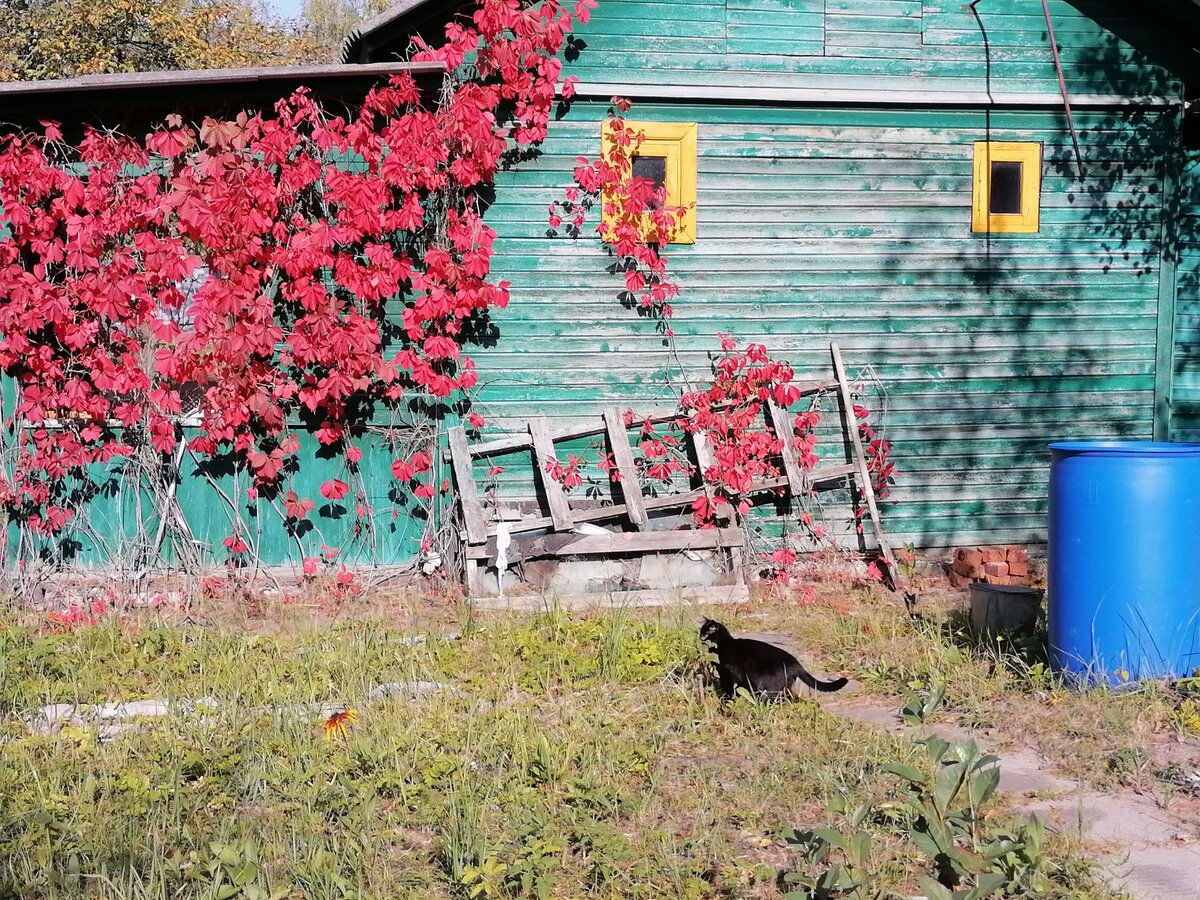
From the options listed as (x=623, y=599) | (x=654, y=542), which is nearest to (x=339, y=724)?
(x=623, y=599)

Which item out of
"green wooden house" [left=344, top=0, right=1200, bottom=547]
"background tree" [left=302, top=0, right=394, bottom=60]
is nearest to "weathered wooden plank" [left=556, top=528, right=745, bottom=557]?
"green wooden house" [left=344, top=0, right=1200, bottom=547]

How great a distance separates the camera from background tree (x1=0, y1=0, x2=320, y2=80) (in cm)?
1897

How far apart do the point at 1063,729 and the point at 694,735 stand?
1601 mm

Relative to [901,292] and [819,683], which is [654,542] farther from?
[901,292]

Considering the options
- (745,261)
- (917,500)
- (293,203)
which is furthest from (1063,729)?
(293,203)

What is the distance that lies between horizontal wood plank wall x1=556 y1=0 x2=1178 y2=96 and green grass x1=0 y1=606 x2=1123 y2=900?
14.1 ft

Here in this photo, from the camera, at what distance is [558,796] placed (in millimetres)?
4082

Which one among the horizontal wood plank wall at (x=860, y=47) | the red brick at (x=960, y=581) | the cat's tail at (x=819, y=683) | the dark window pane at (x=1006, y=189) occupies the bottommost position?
Answer: the red brick at (x=960, y=581)

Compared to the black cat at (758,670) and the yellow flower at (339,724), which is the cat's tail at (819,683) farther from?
the yellow flower at (339,724)

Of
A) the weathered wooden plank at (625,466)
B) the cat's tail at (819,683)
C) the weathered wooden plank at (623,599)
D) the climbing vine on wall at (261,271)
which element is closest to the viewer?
the cat's tail at (819,683)

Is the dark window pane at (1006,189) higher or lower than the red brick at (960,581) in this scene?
higher

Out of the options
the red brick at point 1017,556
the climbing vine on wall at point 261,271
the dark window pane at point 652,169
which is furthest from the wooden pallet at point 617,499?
the dark window pane at point 652,169

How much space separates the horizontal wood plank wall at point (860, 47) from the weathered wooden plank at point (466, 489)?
2758 mm

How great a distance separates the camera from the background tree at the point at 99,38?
747 inches
